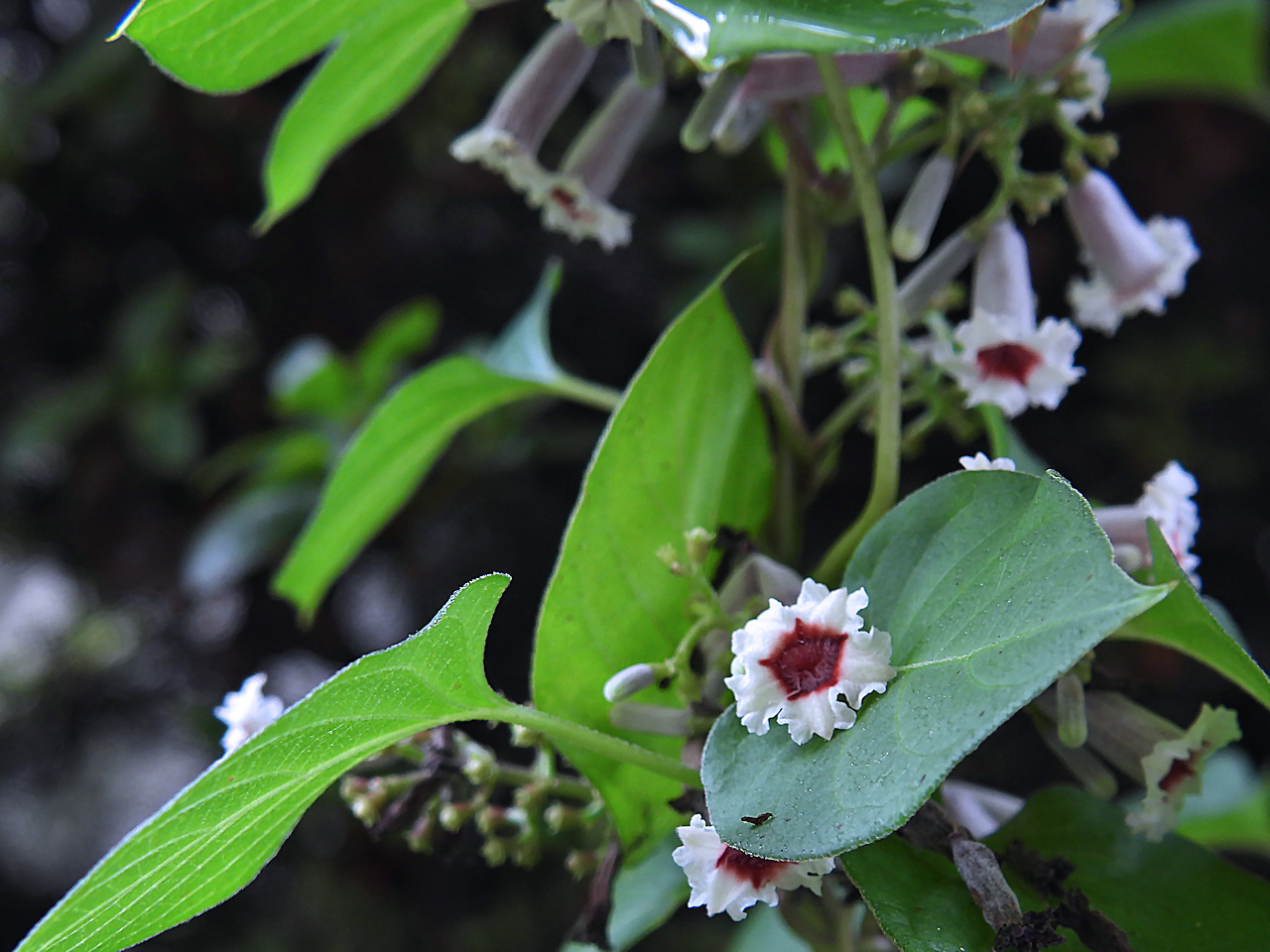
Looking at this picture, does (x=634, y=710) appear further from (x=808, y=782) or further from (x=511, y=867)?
(x=511, y=867)

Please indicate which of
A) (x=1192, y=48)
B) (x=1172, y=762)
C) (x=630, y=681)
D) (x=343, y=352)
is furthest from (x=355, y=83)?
(x=343, y=352)

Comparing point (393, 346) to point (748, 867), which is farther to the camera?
point (393, 346)

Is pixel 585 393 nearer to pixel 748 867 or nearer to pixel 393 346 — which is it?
pixel 748 867

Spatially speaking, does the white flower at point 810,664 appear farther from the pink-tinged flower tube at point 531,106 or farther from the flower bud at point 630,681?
the pink-tinged flower tube at point 531,106

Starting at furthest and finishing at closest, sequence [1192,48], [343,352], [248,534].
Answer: [343,352], [248,534], [1192,48]

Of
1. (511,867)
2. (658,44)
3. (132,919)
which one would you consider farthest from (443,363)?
(511,867)

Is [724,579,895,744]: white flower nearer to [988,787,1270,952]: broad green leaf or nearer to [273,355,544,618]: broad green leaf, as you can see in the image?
[988,787,1270,952]: broad green leaf

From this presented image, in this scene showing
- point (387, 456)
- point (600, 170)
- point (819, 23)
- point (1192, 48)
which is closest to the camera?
point (819, 23)
